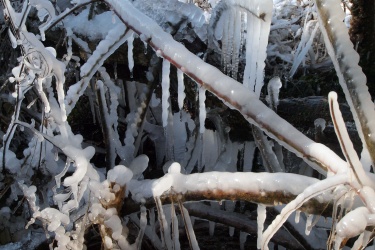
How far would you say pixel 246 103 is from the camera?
1272 mm

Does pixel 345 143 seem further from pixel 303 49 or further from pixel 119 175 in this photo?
pixel 303 49

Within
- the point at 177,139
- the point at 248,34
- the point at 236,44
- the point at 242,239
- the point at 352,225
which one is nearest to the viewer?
the point at 352,225

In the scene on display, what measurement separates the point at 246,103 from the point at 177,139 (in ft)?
4.39

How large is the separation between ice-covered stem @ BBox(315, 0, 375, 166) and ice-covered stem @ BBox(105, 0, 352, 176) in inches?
4.4

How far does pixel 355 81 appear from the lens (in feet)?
3.56

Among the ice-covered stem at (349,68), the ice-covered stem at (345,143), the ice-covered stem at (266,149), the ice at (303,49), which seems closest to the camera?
the ice-covered stem at (345,143)

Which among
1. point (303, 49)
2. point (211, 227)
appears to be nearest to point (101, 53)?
point (211, 227)

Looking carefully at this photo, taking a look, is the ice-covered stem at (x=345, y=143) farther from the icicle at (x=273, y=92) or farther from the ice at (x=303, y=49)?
the ice at (x=303, y=49)

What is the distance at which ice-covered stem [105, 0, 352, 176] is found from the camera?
118 cm

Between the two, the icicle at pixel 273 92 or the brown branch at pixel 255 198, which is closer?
the brown branch at pixel 255 198

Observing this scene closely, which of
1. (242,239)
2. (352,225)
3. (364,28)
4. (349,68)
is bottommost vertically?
(352,225)

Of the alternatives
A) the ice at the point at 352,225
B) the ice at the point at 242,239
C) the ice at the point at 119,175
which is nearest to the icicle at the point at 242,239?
the ice at the point at 242,239

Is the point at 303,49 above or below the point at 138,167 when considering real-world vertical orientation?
above

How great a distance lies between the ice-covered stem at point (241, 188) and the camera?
47.5 inches
